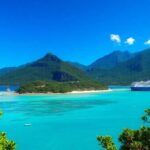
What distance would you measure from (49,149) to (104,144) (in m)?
21.2

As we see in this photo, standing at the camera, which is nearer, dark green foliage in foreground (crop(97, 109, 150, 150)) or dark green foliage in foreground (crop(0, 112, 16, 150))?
dark green foliage in foreground (crop(0, 112, 16, 150))

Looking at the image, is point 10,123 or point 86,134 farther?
point 10,123

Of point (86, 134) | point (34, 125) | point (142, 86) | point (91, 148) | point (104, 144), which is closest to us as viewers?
point (104, 144)

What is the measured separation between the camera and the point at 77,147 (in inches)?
1309

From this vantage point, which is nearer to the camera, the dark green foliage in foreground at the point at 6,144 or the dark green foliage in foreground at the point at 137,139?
the dark green foliage in foreground at the point at 6,144

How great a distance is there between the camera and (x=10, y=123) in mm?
53500

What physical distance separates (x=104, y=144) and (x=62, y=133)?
2985cm

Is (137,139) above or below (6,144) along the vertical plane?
below

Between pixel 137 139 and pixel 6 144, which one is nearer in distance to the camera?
pixel 6 144

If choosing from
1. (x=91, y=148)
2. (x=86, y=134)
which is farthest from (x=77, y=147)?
(x=86, y=134)

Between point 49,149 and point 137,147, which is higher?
point 137,147

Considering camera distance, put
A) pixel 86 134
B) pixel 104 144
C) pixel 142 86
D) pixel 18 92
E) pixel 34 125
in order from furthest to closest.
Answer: pixel 142 86
pixel 18 92
pixel 34 125
pixel 86 134
pixel 104 144

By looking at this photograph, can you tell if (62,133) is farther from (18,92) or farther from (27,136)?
(18,92)

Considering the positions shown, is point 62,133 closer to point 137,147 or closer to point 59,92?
point 137,147
